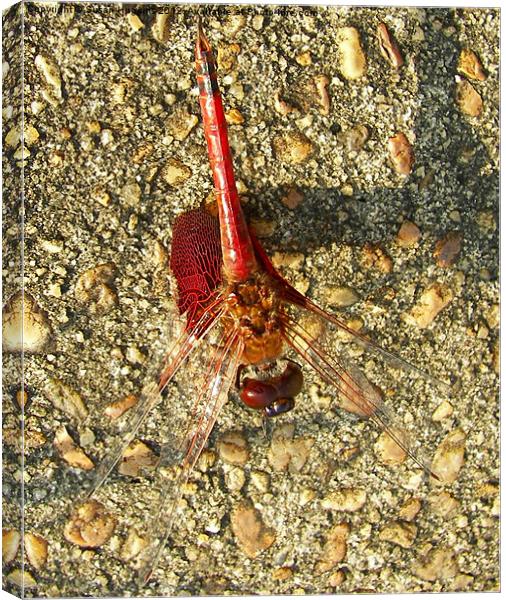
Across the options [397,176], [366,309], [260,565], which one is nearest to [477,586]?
[260,565]

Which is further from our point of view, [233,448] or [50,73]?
[233,448]

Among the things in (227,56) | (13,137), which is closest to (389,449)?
(227,56)

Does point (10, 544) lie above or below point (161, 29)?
below

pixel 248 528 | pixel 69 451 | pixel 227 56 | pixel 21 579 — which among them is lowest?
pixel 21 579

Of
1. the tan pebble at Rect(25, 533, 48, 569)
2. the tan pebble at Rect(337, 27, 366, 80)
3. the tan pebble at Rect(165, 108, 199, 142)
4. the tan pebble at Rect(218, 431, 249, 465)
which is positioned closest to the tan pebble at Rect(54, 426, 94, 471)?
the tan pebble at Rect(25, 533, 48, 569)

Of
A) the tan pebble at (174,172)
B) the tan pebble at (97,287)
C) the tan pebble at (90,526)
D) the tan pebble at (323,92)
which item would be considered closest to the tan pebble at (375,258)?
the tan pebble at (323,92)

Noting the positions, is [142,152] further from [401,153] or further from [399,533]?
[399,533]

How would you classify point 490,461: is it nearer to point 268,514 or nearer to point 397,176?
point 268,514
